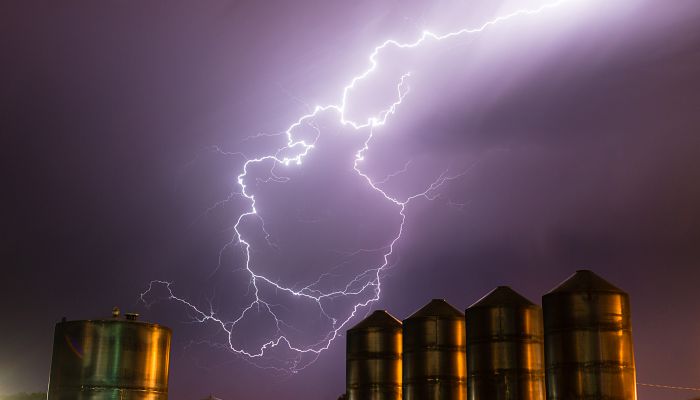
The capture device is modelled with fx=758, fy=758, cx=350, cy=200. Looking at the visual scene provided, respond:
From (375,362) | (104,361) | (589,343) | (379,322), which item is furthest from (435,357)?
(104,361)

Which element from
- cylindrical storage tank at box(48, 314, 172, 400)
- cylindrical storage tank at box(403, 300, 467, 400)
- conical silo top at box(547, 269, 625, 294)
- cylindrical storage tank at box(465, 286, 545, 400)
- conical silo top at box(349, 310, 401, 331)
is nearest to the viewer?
cylindrical storage tank at box(48, 314, 172, 400)

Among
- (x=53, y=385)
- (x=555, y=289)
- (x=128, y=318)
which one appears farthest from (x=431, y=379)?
(x=53, y=385)

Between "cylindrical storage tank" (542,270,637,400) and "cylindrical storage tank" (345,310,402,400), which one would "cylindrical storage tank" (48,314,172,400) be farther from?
"cylindrical storage tank" (542,270,637,400)

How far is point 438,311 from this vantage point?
79.2 feet

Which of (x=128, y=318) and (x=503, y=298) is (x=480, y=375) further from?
(x=128, y=318)

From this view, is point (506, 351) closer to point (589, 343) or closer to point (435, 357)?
point (435, 357)

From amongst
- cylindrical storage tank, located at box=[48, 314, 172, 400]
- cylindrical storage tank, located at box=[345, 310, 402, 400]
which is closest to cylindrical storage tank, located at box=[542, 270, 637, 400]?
cylindrical storage tank, located at box=[345, 310, 402, 400]

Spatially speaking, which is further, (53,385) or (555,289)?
(555,289)

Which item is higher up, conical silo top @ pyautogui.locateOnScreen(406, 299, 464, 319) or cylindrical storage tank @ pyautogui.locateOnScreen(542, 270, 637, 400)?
conical silo top @ pyautogui.locateOnScreen(406, 299, 464, 319)

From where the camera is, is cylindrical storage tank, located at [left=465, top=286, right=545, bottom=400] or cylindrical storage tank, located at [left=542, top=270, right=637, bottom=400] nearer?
cylindrical storage tank, located at [left=542, top=270, right=637, bottom=400]

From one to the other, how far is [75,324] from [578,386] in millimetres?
12936

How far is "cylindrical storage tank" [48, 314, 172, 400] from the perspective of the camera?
62.1ft

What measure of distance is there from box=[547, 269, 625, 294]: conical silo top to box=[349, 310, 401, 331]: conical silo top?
22.7ft

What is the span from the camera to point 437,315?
23.9 m
